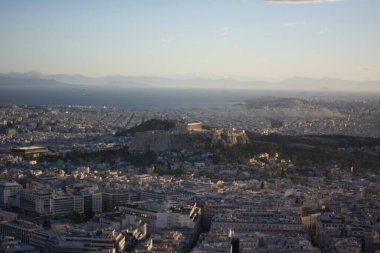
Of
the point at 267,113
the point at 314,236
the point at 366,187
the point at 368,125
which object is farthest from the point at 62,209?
the point at 267,113

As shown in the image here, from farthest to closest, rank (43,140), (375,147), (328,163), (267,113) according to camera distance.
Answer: (267,113) → (43,140) → (375,147) → (328,163)

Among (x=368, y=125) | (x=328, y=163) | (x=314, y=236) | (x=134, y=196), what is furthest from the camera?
(x=368, y=125)

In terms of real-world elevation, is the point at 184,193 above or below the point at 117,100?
above

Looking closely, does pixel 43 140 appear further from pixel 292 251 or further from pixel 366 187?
pixel 292 251

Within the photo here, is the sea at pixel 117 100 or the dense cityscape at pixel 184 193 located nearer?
the dense cityscape at pixel 184 193

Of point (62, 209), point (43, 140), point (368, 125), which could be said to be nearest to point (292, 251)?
point (62, 209)

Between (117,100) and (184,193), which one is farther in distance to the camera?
(117,100)

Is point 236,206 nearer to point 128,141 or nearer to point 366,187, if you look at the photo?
point 366,187

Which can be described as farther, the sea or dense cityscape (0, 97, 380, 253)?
the sea

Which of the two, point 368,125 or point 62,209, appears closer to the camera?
point 62,209
